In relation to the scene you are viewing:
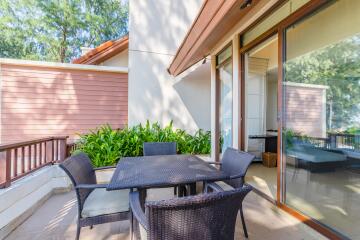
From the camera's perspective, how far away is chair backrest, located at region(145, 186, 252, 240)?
3.19 feet

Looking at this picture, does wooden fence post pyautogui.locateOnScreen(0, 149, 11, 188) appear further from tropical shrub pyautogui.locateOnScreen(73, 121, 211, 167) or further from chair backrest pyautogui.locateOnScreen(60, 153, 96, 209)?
tropical shrub pyautogui.locateOnScreen(73, 121, 211, 167)

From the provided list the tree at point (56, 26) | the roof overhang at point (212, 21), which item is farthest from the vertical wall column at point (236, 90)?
the tree at point (56, 26)

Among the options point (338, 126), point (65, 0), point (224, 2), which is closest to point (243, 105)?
point (338, 126)

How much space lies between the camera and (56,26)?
11.1m

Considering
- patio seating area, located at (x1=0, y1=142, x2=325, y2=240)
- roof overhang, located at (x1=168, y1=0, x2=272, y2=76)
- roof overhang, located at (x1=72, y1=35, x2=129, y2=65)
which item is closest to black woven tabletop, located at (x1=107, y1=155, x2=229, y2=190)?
patio seating area, located at (x1=0, y1=142, x2=325, y2=240)

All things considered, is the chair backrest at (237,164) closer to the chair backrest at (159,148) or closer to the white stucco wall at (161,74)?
the chair backrest at (159,148)

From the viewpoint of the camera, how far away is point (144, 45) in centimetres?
573

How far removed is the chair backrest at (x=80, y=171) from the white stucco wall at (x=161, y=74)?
11.2 feet

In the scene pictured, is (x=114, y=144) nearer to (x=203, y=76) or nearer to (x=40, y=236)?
(x=40, y=236)

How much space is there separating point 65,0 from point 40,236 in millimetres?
12149

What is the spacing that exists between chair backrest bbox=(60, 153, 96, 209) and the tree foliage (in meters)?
2.69

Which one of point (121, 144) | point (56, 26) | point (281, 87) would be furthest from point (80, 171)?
point (56, 26)

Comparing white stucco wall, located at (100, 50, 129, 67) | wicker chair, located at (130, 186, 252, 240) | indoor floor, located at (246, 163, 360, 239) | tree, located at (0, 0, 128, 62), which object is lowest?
indoor floor, located at (246, 163, 360, 239)

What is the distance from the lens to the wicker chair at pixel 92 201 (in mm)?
1750
